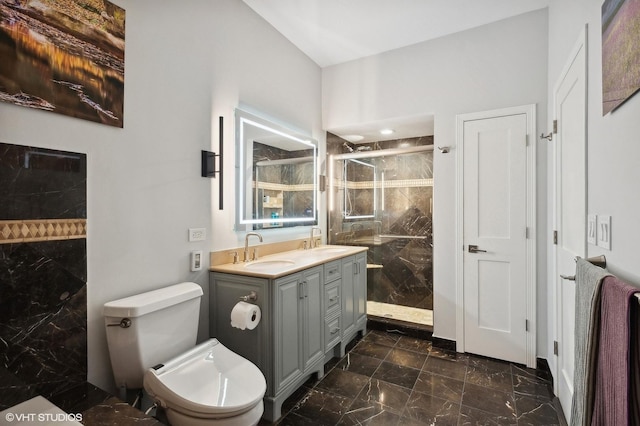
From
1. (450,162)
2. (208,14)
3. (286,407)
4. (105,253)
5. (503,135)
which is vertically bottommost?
(286,407)

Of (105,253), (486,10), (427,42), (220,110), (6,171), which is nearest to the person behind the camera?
(6,171)

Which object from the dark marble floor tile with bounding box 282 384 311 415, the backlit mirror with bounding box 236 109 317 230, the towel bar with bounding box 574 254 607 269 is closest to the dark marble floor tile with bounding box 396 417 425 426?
the dark marble floor tile with bounding box 282 384 311 415

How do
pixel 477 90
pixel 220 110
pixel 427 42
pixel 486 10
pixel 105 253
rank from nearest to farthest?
1. pixel 105 253
2. pixel 220 110
3. pixel 486 10
4. pixel 477 90
5. pixel 427 42

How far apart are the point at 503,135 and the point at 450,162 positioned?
0.46 m

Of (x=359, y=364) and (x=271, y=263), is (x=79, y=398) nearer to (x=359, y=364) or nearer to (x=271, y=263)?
(x=271, y=263)

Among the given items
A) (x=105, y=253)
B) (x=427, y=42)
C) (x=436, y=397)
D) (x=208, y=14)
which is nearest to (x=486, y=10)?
(x=427, y=42)

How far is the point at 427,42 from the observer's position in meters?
2.99

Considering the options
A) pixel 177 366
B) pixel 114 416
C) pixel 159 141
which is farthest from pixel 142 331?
pixel 159 141

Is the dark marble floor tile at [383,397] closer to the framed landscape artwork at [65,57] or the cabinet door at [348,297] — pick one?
the cabinet door at [348,297]

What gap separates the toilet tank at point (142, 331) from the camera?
4.94ft

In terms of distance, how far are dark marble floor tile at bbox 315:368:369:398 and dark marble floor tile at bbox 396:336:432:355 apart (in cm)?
71

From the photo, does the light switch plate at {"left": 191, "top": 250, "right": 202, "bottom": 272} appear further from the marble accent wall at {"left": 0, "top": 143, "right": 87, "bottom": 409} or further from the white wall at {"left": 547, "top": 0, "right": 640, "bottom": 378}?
the white wall at {"left": 547, "top": 0, "right": 640, "bottom": 378}

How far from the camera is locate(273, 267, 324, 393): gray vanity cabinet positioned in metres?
1.95

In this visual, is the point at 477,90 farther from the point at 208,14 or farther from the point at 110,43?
the point at 110,43
